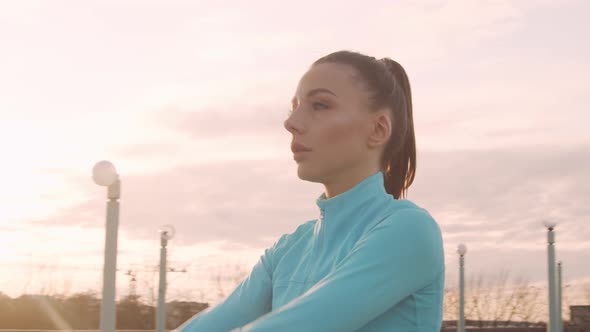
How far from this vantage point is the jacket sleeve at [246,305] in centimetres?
216

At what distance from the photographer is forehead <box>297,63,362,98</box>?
2.01 meters

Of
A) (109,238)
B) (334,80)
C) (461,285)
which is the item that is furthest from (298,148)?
(461,285)

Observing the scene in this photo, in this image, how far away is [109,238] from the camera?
294 inches

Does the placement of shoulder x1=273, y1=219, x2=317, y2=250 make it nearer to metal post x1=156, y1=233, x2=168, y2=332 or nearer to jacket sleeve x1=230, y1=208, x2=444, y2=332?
jacket sleeve x1=230, y1=208, x2=444, y2=332

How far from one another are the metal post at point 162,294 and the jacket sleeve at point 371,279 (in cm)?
966

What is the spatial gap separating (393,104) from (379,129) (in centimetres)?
11

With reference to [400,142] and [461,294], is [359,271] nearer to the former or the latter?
[400,142]

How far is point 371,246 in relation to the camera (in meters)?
1.78

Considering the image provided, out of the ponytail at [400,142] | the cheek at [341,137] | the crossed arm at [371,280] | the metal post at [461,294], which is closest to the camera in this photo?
the crossed arm at [371,280]

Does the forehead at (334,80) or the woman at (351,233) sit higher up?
the forehead at (334,80)

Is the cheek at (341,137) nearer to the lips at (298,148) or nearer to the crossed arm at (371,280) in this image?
the lips at (298,148)

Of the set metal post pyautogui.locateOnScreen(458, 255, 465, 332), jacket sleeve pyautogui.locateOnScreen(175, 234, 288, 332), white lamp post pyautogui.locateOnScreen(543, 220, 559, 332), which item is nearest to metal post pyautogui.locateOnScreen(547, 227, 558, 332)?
white lamp post pyautogui.locateOnScreen(543, 220, 559, 332)

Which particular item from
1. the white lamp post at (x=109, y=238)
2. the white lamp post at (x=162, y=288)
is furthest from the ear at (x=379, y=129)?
the white lamp post at (x=162, y=288)

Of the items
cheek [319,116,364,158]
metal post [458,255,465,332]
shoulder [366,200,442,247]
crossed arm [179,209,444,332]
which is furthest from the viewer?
metal post [458,255,465,332]
